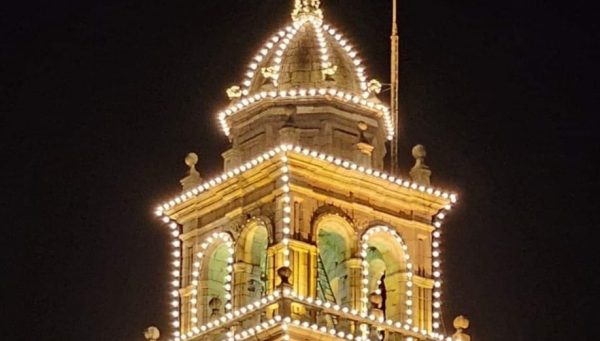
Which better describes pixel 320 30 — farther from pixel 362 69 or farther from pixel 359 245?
pixel 359 245

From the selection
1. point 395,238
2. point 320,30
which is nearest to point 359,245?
point 395,238

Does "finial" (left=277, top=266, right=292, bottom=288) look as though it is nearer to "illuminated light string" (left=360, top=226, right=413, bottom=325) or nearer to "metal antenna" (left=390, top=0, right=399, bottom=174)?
"illuminated light string" (left=360, top=226, right=413, bottom=325)

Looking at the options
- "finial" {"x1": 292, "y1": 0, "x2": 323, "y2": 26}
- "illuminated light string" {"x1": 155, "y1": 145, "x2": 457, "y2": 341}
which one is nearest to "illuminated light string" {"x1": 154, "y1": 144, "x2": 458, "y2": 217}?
"illuminated light string" {"x1": 155, "y1": 145, "x2": 457, "y2": 341}

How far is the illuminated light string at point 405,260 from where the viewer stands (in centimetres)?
5908

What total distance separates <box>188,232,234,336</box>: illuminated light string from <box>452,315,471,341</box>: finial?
17.4ft

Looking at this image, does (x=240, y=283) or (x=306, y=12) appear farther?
(x=306, y=12)

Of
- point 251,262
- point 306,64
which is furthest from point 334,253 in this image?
point 306,64

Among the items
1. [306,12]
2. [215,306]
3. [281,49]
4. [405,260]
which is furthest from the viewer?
[306,12]

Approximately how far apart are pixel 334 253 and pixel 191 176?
3929mm

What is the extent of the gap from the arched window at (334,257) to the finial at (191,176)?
328 cm

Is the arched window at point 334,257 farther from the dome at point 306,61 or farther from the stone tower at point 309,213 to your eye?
the dome at point 306,61

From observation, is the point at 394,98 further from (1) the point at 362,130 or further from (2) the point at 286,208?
(2) the point at 286,208

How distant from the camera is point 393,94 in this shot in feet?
205

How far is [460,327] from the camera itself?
5934 cm
